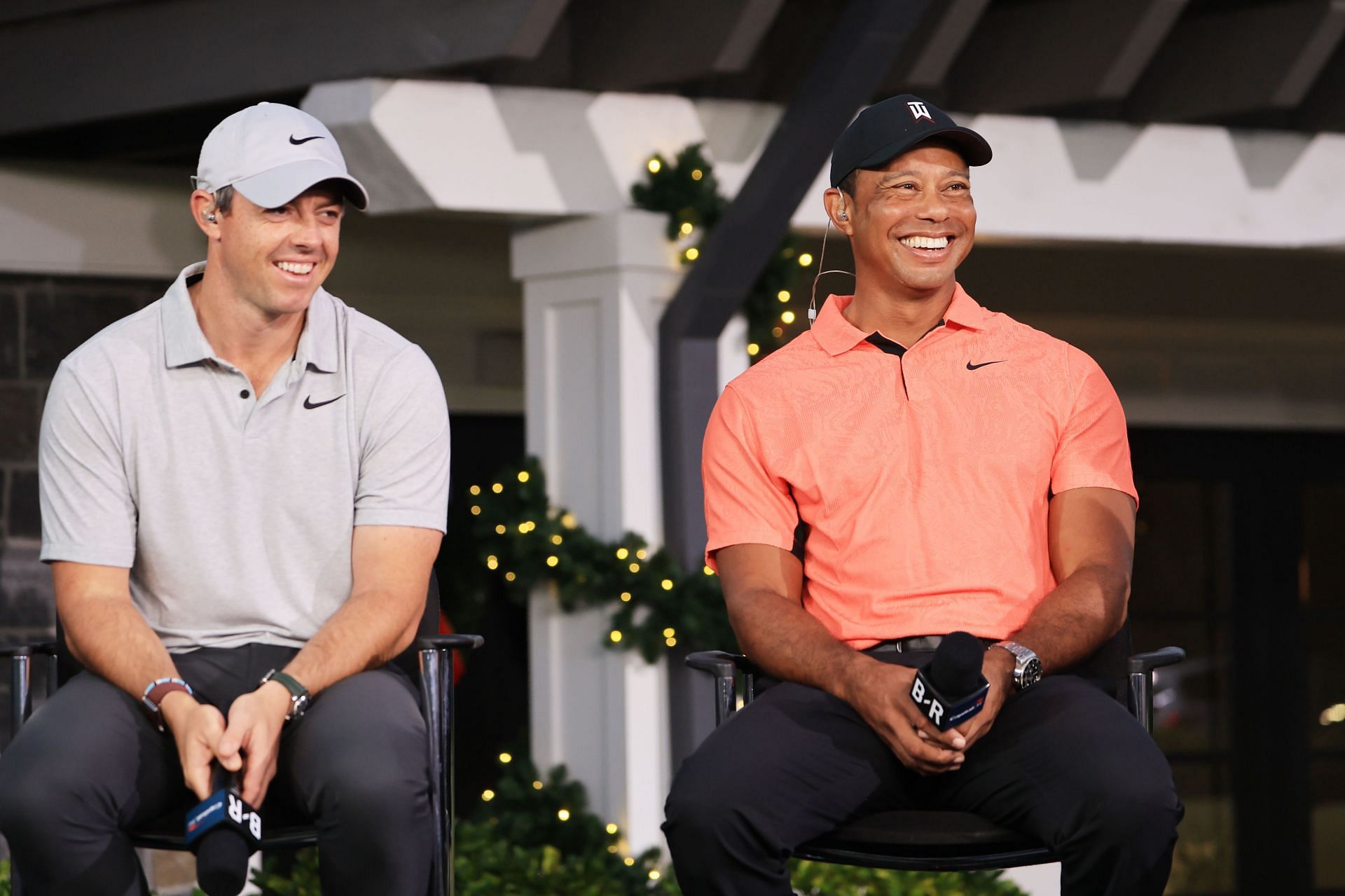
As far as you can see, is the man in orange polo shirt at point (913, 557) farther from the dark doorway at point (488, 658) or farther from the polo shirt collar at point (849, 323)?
the dark doorway at point (488, 658)

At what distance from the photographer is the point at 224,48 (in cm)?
402

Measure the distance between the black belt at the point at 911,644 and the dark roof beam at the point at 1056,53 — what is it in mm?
2232

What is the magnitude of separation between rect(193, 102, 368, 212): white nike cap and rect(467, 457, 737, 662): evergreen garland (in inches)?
74.8

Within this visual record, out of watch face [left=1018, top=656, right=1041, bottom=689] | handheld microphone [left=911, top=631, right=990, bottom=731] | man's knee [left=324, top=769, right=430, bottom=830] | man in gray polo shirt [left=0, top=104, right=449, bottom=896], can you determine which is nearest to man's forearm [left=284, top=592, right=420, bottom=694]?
man in gray polo shirt [left=0, top=104, right=449, bottom=896]

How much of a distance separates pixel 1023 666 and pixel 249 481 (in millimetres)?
1006

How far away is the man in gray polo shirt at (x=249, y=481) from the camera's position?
2.36 meters

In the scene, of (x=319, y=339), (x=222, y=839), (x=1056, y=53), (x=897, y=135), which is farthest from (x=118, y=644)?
(x=1056, y=53)

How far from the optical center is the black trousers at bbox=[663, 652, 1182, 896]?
2.16 metres

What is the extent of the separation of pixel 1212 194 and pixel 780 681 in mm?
2692

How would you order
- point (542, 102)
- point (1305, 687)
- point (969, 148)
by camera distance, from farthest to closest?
point (1305, 687)
point (542, 102)
point (969, 148)

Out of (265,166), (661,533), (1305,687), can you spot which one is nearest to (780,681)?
(265,166)

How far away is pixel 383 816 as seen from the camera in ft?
7.21

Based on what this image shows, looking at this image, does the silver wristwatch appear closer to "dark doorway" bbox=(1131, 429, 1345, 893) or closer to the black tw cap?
the black tw cap

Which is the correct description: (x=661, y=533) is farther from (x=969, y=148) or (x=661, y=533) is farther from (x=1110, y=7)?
(x=969, y=148)
